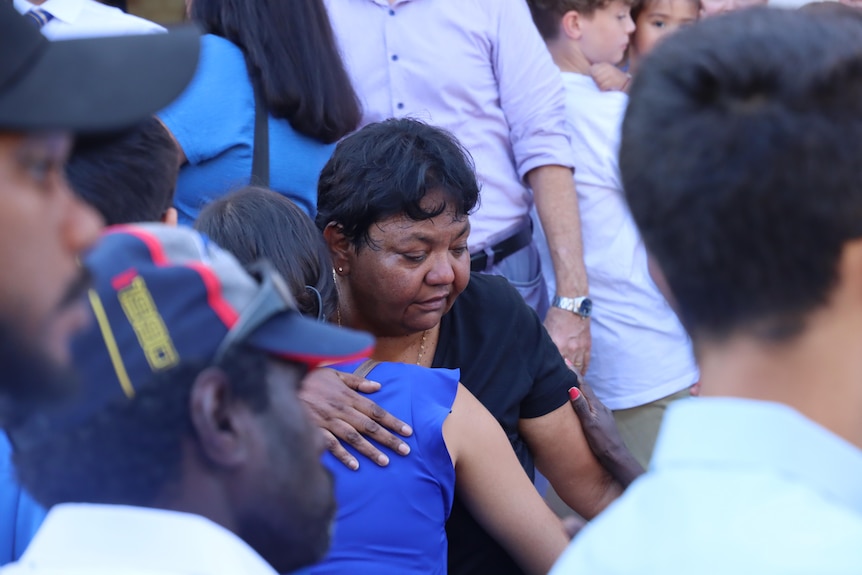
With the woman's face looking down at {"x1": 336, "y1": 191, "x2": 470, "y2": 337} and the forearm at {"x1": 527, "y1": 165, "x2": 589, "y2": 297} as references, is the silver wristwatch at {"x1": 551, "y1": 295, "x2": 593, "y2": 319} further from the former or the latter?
the woman's face looking down at {"x1": 336, "y1": 191, "x2": 470, "y2": 337}

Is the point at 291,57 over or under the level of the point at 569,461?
over

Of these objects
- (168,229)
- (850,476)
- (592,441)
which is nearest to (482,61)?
(592,441)

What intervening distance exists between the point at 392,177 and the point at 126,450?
163 cm

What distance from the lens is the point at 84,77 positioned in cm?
99

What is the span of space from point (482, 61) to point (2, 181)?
2.52 meters

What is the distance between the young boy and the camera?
3412 millimetres

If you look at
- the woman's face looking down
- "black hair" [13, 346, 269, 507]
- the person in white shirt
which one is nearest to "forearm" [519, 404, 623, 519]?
the woman's face looking down

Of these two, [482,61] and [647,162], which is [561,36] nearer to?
[482,61]

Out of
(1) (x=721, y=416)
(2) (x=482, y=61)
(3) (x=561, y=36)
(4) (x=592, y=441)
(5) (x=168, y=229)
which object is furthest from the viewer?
(3) (x=561, y=36)

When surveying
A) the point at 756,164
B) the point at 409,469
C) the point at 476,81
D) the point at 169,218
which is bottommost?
the point at 409,469

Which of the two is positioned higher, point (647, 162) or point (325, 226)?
point (647, 162)

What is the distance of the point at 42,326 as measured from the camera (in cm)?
97

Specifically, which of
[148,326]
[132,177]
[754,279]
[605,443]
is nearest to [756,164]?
[754,279]

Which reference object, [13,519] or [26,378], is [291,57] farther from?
[26,378]
